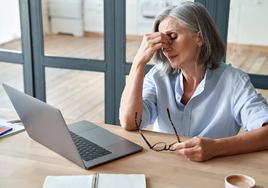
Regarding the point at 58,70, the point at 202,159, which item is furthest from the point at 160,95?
the point at 58,70

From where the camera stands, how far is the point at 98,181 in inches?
49.8

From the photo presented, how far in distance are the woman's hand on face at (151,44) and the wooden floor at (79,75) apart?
120 centimetres

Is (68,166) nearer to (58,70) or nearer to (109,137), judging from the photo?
(109,137)

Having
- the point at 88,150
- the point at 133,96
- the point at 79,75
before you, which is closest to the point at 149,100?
the point at 133,96

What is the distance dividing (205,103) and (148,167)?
0.54 metres

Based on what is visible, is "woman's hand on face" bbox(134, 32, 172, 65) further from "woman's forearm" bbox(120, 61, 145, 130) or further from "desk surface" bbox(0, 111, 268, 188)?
"desk surface" bbox(0, 111, 268, 188)

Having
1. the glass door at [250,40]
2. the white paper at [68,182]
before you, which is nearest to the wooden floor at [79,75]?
the glass door at [250,40]

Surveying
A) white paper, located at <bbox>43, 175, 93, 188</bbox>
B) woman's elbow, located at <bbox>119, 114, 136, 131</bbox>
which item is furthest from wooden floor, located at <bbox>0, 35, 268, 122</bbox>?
white paper, located at <bbox>43, 175, 93, 188</bbox>

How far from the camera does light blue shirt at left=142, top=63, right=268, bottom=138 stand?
174 cm

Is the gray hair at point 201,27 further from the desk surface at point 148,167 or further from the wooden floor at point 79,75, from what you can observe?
the wooden floor at point 79,75

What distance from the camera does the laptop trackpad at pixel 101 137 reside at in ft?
5.09

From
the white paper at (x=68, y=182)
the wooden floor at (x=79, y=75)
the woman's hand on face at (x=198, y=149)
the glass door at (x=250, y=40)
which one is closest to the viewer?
the white paper at (x=68, y=182)

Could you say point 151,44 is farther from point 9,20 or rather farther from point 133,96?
point 9,20

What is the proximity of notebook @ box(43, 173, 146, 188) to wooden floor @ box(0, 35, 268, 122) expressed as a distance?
5.75 feet
